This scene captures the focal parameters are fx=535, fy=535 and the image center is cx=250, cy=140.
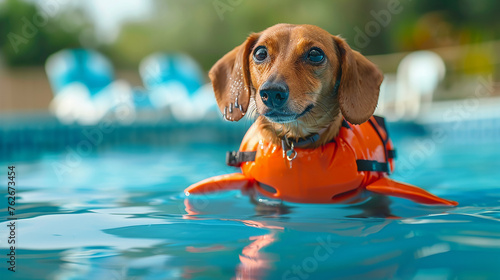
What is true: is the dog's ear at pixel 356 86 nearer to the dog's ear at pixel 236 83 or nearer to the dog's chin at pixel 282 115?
the dog's chin at pixel 282 115

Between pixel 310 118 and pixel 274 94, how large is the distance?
393 mm

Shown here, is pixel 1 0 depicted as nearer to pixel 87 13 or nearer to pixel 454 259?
pixel 87 13

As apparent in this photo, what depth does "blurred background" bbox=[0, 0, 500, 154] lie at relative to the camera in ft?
34.0

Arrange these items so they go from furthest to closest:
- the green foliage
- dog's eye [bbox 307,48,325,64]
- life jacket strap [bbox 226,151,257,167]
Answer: the green foliage, life jacket strap [bbox 226,151,257,167], dog's eye [bbox 307,48,325,64]

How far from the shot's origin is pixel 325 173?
2727mm

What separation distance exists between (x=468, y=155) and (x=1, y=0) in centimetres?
1791

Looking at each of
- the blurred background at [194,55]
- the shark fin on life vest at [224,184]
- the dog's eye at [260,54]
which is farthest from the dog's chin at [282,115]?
the blurred background at [194,55]

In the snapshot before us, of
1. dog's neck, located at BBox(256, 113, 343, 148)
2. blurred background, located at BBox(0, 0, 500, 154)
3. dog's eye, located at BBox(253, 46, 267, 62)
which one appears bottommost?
dog's neck, located at BBox(256, 113, 343, 148)

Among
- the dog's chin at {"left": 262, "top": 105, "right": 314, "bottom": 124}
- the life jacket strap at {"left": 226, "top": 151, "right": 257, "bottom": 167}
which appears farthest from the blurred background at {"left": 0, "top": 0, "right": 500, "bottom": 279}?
the dog's chin at {"left": 262, "top": 105, "right": 314, "bottom": 124}

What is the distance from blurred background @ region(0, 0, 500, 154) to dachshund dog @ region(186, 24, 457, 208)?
5749 mm

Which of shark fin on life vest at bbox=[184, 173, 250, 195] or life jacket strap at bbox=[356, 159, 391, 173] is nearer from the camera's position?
life jacket strap at bbox=[356, 159, 391, 173]

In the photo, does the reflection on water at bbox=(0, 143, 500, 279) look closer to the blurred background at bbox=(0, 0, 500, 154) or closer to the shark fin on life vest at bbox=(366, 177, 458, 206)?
the shark fin on life vest at bbox=(366, 177, 458, 206)

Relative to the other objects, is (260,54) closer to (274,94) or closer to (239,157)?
(274,94)

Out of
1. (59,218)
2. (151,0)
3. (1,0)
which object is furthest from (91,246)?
(151,0)
